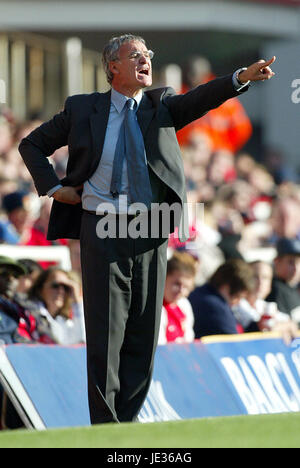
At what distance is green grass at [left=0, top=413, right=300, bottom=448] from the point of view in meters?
5.15

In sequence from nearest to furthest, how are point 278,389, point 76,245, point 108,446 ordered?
point 108,446 < point 278,389 < point 76,245

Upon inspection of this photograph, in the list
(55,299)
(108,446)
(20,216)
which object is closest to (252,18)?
(20,216)

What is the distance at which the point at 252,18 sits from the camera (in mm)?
22281

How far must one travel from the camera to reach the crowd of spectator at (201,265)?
8.49 metres

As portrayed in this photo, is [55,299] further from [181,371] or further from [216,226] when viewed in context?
[216,226]

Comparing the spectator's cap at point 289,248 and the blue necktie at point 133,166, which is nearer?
the blue necktie at point 133,166

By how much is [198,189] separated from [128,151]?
9.01 m

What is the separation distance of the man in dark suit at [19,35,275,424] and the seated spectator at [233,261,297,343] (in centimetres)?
318

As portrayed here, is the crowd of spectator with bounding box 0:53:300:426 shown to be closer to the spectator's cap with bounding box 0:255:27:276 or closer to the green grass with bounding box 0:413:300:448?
the spectator's cap with bounding box 0:255:27:276

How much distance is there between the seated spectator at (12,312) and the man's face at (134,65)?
2.14m

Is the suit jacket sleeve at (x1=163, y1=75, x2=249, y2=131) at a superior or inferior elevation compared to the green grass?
superior

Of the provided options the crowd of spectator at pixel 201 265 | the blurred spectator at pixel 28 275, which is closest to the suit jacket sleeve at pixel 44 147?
the crowd of spectator at pixel 201 265

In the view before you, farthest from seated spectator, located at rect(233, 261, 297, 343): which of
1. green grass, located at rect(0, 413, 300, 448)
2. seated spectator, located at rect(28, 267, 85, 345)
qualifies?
green grass, located at rect(0, 413, 300, 448)

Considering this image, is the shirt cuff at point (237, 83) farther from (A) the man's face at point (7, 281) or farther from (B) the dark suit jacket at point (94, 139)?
(A) the man's face at point (7, 281)
